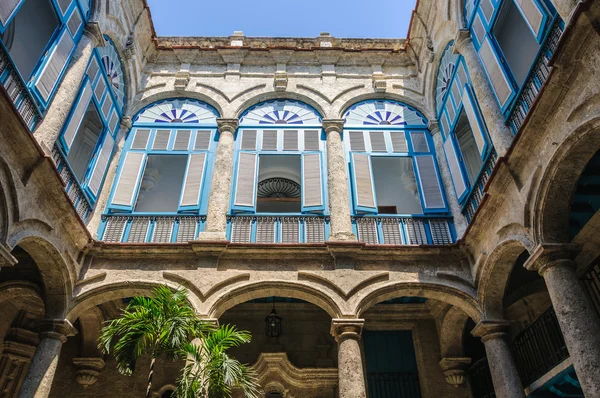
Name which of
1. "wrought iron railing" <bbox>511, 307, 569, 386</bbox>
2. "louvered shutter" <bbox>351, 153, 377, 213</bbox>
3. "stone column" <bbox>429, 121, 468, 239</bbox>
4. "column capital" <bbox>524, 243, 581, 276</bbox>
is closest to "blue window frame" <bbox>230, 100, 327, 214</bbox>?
"louvered shutter" <bbox>351, 153, 377, 213</bbox>

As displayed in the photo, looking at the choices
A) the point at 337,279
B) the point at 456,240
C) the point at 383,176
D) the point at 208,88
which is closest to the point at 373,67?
the point at 383,176

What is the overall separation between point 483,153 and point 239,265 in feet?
15.5

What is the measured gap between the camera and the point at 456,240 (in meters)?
8.66

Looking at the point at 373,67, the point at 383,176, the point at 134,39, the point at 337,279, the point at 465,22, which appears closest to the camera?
the point at 337,279

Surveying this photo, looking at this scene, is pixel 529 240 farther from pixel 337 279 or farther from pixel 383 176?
pixel 383 176

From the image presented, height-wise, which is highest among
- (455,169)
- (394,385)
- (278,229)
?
(455,169)

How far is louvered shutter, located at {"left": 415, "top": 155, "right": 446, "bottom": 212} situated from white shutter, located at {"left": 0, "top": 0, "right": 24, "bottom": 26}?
25.2 feet

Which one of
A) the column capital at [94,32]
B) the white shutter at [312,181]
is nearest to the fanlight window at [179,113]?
the column capital at [94,32]

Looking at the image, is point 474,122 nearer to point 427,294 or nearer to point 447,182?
point 447,182

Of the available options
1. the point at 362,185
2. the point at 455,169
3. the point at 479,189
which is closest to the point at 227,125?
the point at 362,185

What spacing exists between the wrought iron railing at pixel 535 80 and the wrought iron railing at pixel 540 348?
298 centimetres

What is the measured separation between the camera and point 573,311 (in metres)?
5.64

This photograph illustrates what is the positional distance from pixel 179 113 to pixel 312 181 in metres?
3.82

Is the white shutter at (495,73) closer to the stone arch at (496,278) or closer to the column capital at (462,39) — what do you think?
the column capital at (462,39)
